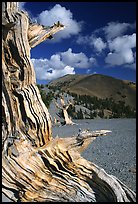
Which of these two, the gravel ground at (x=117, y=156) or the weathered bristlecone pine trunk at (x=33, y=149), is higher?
the weathered bristlecone pine trunk at (x=33, y=149)

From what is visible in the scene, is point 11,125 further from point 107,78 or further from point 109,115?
point 107,78

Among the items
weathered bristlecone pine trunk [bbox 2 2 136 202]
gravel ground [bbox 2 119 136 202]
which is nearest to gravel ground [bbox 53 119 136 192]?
gravel ground [bbox 2 119 136 202]

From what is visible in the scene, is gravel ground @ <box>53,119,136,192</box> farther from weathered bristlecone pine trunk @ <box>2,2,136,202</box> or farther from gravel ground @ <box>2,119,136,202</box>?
weathered bristlecone pine trunk @ <box>2,2,136,202</box>

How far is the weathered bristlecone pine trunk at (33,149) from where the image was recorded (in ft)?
12.6

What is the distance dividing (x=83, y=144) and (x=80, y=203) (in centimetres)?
77

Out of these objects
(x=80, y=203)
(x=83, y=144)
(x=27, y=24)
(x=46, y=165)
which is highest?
(x=27, y=24)

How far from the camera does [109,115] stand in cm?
3003

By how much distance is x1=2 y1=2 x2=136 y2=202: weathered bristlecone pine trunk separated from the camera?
3.84 meters

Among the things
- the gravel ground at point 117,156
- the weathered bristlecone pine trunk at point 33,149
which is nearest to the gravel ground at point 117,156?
the gravel ground at point 117,156

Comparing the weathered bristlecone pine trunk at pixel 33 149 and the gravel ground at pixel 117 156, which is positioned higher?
the weathered bristlecone pine trunk at pixel 33 149

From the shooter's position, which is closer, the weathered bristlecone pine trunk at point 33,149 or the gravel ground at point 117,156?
the weathered bristlecone pine trunk at point 33,149

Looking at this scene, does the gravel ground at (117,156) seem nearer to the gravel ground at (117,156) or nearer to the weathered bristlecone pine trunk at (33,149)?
the gravel ground at (117,156)

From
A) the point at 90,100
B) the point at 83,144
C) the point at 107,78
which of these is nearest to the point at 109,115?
the point at 90,100

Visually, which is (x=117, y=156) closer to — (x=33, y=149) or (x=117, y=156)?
(x=117, y=156)
